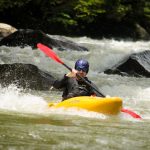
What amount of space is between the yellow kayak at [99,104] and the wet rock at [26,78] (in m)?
3.11

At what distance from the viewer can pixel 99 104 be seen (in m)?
6.46

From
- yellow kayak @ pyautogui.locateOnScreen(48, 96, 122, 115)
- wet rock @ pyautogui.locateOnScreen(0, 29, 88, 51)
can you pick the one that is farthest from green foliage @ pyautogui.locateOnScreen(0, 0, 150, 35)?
yellow kayak @ pyautogui.locateOnScreen(48, 96, 122, 115)

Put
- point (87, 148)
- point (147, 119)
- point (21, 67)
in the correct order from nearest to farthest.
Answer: point (87, 148)
point (147, 119)
point (21, 67)

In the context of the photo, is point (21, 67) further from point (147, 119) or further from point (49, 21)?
point (49, 21)

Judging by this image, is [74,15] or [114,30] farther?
[114,30]

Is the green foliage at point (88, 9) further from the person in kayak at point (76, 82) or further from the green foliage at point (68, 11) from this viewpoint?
the person in kayak at point (76, 82)

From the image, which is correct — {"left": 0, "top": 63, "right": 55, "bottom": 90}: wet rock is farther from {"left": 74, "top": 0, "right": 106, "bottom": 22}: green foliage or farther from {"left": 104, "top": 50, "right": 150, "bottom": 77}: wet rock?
{"left": 74, "top": 0, "right": 106, "bottom": 22}: green foliage

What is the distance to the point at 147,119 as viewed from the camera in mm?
6586

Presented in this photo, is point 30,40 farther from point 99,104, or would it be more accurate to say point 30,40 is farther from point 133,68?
point 99,104

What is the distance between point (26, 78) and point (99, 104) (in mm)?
3687

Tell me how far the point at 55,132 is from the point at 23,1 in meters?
16.9

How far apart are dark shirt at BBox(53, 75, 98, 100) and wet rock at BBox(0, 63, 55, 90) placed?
251cm

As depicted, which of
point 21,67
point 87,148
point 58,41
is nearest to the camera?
point 87,148

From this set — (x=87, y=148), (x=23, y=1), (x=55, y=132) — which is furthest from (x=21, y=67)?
(x=23, y=1)
